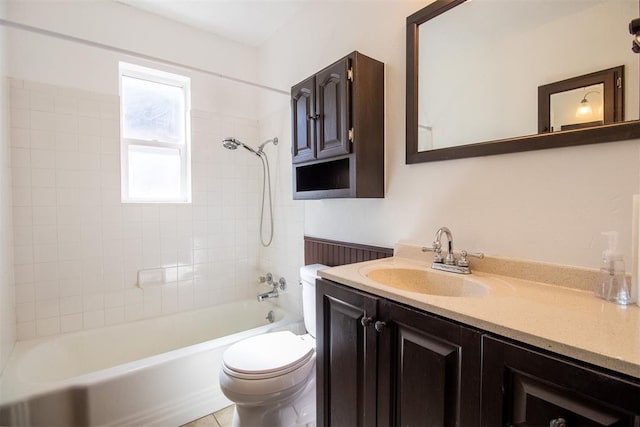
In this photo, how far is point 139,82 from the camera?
7.32ft

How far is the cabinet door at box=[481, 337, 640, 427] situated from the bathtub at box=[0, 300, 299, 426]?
151cm

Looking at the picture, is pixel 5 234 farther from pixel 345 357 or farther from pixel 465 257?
pixel 465 257

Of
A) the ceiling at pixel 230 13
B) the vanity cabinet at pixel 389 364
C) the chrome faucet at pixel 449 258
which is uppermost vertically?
the ceiling at pixel 230 13

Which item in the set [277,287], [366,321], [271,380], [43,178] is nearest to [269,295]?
[277,287]

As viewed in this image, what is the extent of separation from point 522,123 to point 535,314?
685 mm

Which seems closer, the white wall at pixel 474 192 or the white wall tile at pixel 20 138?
the white wall at pixel 474 192

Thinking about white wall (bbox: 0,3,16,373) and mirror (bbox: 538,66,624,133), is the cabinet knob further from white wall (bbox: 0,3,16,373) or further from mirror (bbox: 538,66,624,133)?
white wall (bbox: 0,3,16,373)

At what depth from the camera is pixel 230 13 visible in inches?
84.0

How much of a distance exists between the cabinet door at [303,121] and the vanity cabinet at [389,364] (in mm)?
824

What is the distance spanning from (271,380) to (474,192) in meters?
1.15

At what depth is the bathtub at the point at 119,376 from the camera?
4.38ft

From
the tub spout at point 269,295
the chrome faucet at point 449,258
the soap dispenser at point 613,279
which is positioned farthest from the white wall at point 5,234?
the soap dispenser at point 613,279

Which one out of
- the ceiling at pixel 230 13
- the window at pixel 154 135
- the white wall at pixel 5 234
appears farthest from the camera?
the window at pixel 154 135

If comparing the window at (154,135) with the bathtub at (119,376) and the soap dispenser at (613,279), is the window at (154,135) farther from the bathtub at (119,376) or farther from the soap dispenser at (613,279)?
the soap dispenser at (613,279)
